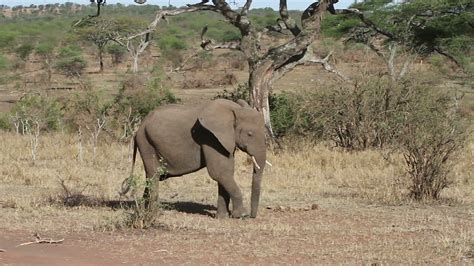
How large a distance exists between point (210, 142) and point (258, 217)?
106 cm

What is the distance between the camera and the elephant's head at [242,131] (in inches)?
372

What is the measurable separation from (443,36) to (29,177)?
14988 millimetres

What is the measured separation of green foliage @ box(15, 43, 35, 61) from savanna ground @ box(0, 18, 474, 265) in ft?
118

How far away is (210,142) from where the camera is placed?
959 centimetres

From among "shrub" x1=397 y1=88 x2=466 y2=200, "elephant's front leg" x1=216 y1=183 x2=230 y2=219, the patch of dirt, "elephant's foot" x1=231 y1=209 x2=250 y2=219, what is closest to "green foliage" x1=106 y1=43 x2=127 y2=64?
"shrub" x1=397 y1=88 x2=466 y2=200

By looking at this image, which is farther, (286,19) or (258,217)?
(286,19)

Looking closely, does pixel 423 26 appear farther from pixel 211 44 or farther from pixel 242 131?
pixel 242 131

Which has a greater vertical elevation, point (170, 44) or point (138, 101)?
point (138, 101)

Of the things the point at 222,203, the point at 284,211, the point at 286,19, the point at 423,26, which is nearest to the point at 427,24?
the point at 423,26

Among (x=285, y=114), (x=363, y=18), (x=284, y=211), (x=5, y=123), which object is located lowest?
(x=5, y=123)

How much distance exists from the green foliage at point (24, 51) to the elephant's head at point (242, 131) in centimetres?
4303

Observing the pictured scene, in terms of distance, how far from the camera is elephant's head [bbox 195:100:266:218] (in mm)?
9453

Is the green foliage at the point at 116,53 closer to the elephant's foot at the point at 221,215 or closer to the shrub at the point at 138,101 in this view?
the shrub at the point at 138,101

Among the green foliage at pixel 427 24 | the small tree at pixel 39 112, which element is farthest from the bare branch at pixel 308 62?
the small tree at pixel 39 112
